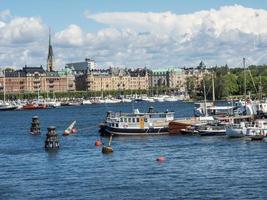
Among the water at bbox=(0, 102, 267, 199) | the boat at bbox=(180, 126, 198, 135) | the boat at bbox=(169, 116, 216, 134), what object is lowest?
the water at bbox=(0, 102, 267, 199)

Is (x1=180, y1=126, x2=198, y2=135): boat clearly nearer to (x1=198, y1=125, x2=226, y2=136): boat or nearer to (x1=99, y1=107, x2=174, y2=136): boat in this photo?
(x1=99, y1=107, x2=174, y2=136): boat

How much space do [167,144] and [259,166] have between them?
23.8 metres

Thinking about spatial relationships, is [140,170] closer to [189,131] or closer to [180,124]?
[189,131]

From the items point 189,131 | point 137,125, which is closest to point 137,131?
point 137,125

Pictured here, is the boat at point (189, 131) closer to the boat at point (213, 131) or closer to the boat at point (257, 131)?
the boat at point (213, 131)

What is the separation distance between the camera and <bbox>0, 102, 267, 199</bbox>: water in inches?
2031

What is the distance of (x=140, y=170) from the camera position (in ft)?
205

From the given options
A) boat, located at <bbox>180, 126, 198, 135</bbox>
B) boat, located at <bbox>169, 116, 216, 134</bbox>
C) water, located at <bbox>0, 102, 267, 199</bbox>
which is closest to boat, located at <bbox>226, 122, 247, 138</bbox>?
water, located at <bbox>0, 102, 267, 199</bbox>

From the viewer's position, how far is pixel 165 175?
59.0 m

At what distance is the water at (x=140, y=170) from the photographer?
5159 centimetres

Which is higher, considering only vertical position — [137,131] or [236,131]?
[236,131]

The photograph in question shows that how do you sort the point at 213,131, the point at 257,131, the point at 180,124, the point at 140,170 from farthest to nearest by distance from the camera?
the point at 180,124 < the point at 213,131 < the point at 257,131 < the point at 140,170

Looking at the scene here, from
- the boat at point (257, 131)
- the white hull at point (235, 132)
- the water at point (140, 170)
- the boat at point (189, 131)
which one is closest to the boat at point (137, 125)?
the boat at point (189, 131)

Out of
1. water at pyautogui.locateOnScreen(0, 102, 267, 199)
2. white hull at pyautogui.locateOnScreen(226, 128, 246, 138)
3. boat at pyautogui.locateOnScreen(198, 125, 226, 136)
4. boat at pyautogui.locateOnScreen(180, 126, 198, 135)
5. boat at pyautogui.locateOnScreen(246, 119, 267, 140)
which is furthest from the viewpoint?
boat at pyautogui.locateOnScreen(180, 126, 198, 135)
